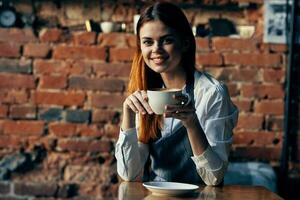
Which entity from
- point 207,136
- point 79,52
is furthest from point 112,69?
point 207,136

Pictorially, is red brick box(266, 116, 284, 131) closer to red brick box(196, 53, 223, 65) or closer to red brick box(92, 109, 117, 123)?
red brick box(196, 53, 223, 65)

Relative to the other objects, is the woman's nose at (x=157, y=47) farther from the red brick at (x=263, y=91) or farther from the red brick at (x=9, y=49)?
the red brick at (x=9, y=49)

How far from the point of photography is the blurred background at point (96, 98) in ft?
9.80

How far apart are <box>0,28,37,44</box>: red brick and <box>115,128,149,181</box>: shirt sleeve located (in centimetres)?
135

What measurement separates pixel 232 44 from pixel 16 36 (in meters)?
1.11

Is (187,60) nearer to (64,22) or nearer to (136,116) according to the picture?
(136,116)

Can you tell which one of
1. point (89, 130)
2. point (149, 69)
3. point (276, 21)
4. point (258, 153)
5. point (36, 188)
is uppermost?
point (276, 21)

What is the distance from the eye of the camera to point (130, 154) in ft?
6.05

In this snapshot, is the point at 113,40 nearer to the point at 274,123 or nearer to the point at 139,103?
the point at 274,123

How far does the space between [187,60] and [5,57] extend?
53.6 inches

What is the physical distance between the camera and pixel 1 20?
121 inches

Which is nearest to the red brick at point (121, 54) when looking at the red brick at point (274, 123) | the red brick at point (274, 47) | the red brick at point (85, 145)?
the red brick at point (85, 145)

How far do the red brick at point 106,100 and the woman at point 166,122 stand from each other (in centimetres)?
110

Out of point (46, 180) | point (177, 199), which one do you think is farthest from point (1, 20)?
point (177, 199)
